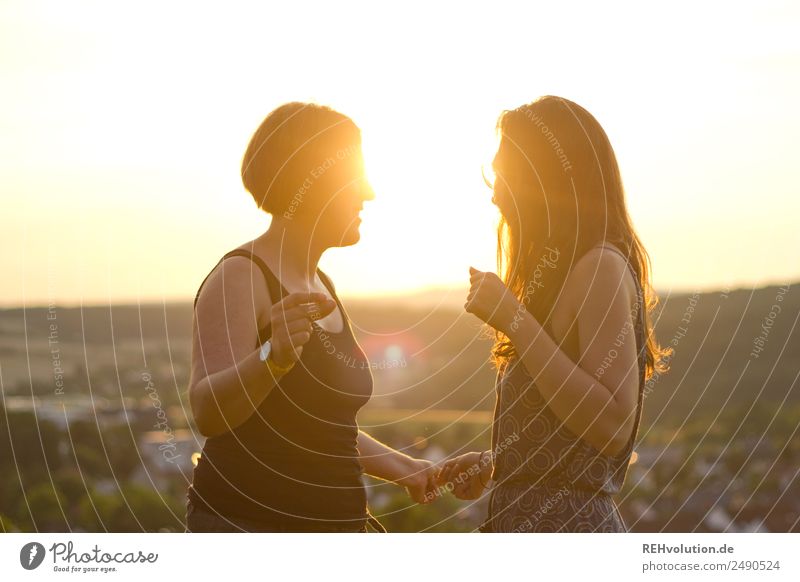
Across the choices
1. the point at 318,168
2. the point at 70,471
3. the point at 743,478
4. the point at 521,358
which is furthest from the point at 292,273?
the point at 743,478

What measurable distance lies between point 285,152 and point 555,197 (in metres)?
0.83

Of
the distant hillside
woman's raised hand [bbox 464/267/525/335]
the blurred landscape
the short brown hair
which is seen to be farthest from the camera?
the blurred landscape

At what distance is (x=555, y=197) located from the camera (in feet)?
9.50

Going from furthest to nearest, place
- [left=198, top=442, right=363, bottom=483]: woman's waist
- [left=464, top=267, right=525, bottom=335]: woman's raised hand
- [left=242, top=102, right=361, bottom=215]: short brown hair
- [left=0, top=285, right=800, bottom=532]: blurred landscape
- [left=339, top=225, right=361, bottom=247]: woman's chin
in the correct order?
[left=0, top=285, right=800, bottom=532]: blurred landscape → [left=339, top=225, right=361, bottom=247]: woman's chin → [left=242, top=102, right=361, bottom=215]: short brown hair → [left=198, top=442, right=363, bottom=483]: woman's waist → [left=464, top=267, right=525, bottom=335]: woman's raised hand

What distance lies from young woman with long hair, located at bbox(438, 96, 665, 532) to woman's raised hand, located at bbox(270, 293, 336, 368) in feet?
1.39

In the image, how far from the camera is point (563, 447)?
9.45ft

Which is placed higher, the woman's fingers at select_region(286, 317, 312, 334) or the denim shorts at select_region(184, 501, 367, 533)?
the woman's fingers at select_region(286, 317, 312, 334)

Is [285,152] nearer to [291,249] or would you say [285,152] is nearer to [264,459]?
[291,249]

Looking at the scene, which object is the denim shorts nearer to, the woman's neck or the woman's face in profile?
the woman's neck

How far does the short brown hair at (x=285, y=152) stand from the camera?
310cm

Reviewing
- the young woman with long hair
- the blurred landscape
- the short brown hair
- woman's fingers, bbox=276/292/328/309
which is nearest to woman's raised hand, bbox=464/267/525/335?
the young woman with long hair

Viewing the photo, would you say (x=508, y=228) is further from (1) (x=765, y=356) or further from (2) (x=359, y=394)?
(1) (x=765, y=356)

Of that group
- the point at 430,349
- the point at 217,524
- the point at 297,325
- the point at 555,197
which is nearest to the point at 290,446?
the point at 217,524

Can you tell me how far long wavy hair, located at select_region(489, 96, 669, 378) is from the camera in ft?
9.44
